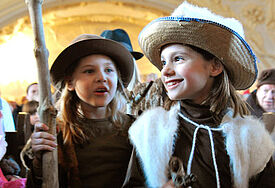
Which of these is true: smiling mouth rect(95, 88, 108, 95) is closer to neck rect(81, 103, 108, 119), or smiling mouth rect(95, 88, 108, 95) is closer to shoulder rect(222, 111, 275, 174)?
neck rect(81, 103, 108, 119)

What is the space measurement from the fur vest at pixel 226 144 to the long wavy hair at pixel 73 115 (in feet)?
0.68

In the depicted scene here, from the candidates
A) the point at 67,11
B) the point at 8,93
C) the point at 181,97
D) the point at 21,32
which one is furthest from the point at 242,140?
the point at 8,93

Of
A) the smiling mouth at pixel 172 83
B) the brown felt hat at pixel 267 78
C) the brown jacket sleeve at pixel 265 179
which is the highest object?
the brown felt hat at pixel 267 78

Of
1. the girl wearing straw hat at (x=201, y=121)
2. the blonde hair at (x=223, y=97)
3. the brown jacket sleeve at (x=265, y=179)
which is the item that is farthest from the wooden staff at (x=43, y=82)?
the brown jacket sleeve at (x=265, y=179)

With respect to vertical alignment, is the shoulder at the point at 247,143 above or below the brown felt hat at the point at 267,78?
below

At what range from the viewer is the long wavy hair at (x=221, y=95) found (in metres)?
0.94

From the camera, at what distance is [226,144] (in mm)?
916

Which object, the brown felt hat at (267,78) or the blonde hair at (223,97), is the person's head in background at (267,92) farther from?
the blonde hair at (223,97)

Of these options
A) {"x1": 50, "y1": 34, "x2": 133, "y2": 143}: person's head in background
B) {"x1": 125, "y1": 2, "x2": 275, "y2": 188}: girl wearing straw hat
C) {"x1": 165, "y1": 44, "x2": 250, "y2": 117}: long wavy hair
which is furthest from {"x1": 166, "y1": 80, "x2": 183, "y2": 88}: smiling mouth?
{"x1": 50, "y1": 34, "x2": 133, "y2": 143}: person's head in background

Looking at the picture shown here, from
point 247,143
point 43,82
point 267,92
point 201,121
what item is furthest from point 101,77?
point 267,92

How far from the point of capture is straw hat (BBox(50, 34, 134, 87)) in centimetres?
112

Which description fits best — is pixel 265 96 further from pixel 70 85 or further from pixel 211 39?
pixel 70 85

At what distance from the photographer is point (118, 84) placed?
1.24 meters

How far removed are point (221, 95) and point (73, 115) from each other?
55 cm
